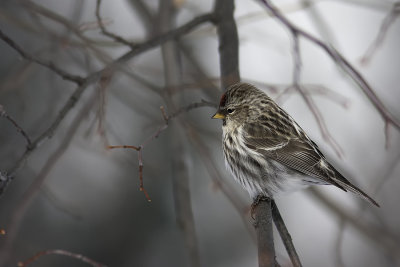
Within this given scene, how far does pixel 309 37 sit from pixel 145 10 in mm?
1754

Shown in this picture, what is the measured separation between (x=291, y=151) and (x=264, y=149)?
0.57ft

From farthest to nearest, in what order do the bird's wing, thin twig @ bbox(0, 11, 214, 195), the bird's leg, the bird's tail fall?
the bird's wing → the bird's leg → the bird's tail → thin twig @ bbox(0, 11, 214, 195)

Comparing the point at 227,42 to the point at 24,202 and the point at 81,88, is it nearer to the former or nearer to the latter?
the point at 81,88

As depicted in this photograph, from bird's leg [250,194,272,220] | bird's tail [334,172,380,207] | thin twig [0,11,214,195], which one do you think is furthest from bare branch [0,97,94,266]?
bird's tail [334,172,380,207]

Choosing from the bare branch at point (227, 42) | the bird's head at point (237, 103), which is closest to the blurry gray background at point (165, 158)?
the bird's head at point (237, 103)

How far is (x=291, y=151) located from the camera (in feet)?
9.95

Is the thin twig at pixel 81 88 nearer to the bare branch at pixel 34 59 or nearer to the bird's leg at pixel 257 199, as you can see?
the bare branch at pixel 34 59

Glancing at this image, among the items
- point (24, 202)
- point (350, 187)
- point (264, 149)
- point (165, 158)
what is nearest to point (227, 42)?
point (264, 149)

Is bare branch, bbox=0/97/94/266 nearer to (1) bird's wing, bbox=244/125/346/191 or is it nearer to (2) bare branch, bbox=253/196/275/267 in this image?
(2) bare branch, bbox=253/196/275/267

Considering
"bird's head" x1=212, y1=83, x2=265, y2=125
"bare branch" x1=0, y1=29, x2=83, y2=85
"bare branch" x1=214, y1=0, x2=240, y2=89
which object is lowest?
"bare branch" x1=0, y1=29, x2=83, y2=85

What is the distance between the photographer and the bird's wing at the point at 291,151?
288cm

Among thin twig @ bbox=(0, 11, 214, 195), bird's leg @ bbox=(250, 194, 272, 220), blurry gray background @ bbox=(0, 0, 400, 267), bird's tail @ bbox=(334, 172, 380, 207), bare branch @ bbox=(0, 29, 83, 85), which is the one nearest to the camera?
thin twig @ bbox=(0, 11, 214, 195)

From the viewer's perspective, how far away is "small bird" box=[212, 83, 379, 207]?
9.61ft

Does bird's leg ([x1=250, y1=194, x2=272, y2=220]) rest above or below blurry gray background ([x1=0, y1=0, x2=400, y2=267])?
below
